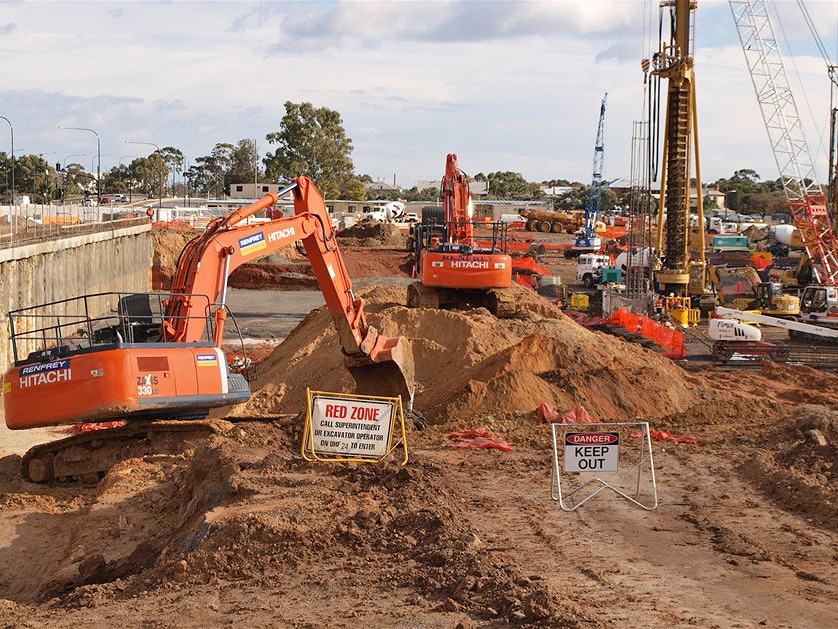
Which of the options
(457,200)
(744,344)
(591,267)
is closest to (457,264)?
(457,200)

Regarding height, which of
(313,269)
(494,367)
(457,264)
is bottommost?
(494,367)

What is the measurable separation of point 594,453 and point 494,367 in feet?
35.9

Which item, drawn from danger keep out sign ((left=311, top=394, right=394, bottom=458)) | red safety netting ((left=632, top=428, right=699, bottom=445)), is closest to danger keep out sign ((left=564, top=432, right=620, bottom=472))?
danger keep out sign ((left=311, top=394, right=394, bottom=458))

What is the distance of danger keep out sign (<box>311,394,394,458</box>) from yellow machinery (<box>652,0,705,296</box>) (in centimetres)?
3461

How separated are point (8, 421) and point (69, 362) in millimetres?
1456

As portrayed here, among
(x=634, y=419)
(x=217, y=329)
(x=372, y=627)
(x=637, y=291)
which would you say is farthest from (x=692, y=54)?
(x=372, y=627)

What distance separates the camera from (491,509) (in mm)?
14812

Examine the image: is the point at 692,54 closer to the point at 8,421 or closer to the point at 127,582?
the point at 8,421

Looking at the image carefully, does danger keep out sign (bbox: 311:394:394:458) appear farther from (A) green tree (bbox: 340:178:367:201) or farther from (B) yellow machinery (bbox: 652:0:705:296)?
(A) green tree (bbox: 340:178:367:201)

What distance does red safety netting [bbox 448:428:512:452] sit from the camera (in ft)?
64.6

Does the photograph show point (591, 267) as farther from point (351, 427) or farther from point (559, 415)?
point (351, 427)

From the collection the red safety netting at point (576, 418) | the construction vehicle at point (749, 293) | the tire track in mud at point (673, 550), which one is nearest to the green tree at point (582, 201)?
the construction vehicle at point (749, 293)

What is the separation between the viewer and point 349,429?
52.9 ft

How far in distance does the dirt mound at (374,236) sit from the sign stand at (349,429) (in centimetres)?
6916
